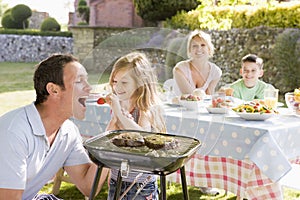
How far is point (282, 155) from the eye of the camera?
8.35 feet

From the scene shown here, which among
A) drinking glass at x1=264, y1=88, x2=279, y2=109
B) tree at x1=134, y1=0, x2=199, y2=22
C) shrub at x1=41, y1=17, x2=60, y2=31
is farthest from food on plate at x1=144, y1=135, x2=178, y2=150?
shrub at x1=41, y1=17, x2=60, y2=31

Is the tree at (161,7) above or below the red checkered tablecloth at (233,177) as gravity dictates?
above

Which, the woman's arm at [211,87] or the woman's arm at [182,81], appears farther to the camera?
the woman's arm at [211,87]

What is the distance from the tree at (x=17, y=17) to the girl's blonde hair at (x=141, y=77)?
56.7 feet

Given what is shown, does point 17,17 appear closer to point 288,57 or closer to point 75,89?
point 288,57

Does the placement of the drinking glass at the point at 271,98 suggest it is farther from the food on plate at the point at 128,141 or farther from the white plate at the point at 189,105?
the food on plate at the point at 128,141

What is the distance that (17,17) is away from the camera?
18312 millimetres

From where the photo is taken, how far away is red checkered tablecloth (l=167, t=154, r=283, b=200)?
2621 mm

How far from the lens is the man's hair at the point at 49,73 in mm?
1938

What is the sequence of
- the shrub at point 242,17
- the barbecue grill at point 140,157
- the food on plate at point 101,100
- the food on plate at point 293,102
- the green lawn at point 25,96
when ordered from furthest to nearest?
the shrub at point 242,17 < the green lawn at point 25,96 < the food on plate at point 293,102 < the food on plate at point 101,100 < the barbecue grill at point 140,157

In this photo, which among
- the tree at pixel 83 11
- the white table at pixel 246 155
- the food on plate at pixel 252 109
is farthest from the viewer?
the tree at pixel 83 11

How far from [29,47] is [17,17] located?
2.50m

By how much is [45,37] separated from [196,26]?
7527mm

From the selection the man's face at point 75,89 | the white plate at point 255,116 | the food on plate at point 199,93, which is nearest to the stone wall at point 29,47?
the white plate at point 255,116
